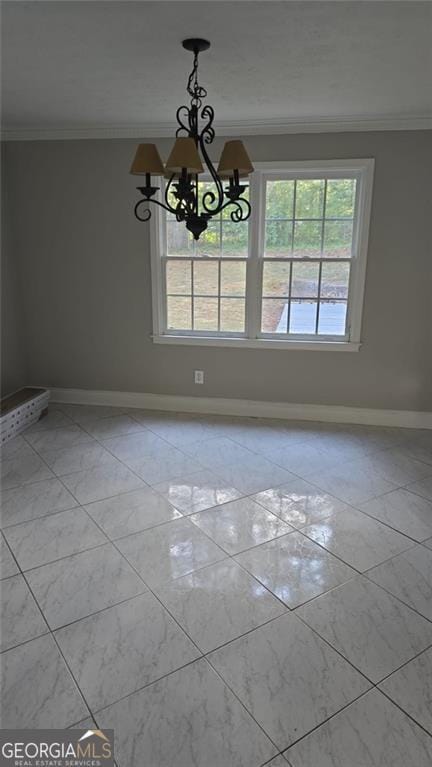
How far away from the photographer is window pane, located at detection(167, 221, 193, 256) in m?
4.14

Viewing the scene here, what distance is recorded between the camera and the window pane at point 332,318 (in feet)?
13.4

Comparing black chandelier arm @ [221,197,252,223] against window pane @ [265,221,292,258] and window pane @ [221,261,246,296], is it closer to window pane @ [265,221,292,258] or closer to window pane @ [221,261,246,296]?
window pane @ [265,221,292,258]

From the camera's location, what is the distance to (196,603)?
2105 millimetres

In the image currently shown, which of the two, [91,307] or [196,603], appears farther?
[91,307]

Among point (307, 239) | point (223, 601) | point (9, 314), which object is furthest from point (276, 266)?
point (223, 601)

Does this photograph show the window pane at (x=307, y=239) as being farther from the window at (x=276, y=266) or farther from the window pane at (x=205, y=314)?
the window pane at (x=205, y=314)

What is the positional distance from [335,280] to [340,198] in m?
0.65

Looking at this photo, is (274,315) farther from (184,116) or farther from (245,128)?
(184,116)

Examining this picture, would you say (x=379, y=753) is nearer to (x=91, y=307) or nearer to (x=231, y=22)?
(x=231, y=22)


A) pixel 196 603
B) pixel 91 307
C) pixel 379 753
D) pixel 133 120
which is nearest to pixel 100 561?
pixel 196 603

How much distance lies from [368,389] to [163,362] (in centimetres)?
185

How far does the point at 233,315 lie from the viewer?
14.0 ft

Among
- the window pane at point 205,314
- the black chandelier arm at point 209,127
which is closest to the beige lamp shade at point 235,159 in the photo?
the black chandelier arm at point 209,127

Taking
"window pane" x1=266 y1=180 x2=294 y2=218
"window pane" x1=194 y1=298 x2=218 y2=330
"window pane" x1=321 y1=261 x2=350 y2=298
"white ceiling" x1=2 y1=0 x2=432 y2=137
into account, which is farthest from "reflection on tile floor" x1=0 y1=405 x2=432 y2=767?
"white ceiling" x1=2 y1=0 x2=432 y2=137
